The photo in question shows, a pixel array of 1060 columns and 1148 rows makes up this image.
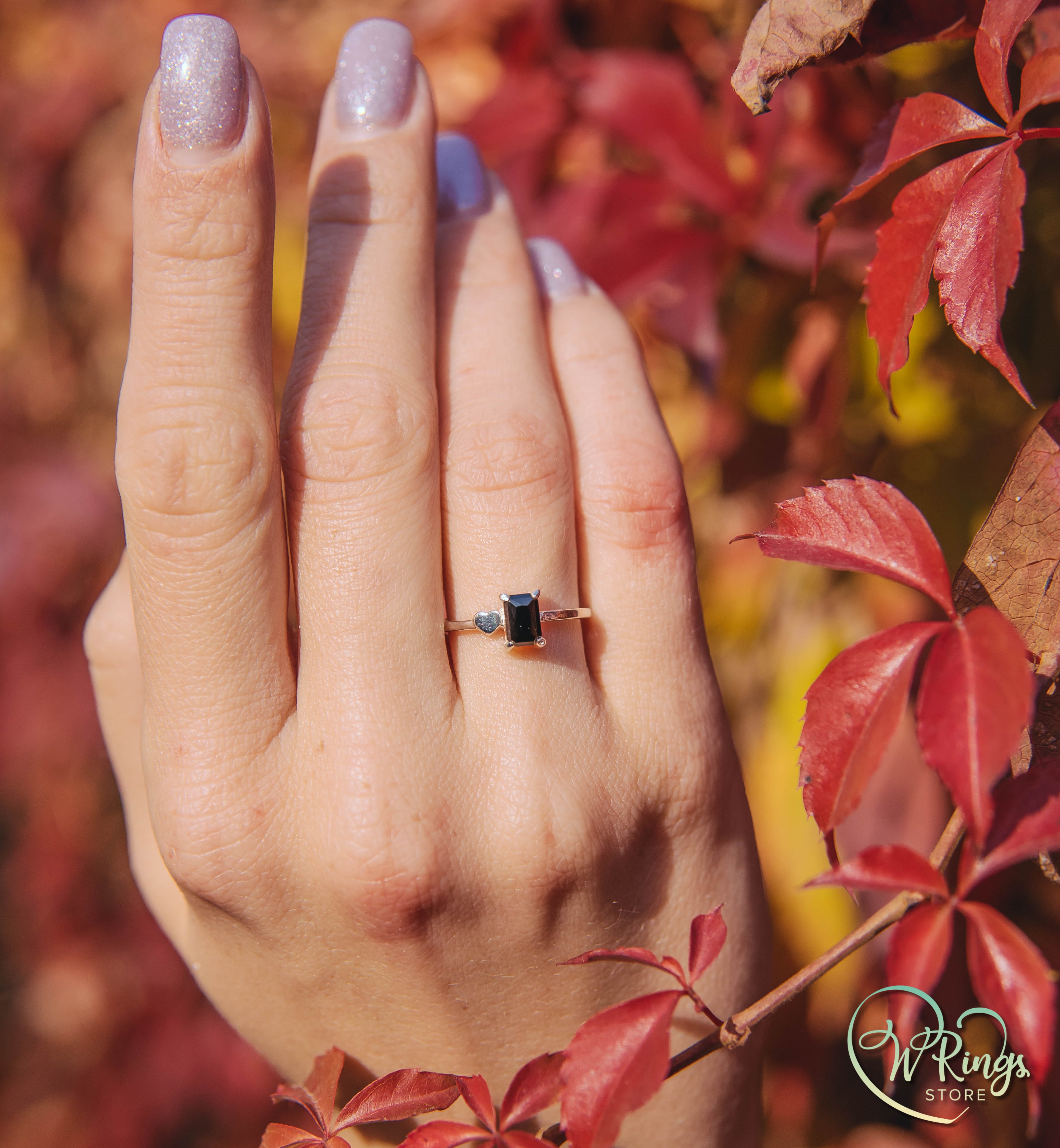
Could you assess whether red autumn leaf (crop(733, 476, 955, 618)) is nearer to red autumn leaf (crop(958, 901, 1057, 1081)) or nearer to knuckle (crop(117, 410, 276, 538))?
red autumn leaf (crop(958, 901, 1057, 1081))

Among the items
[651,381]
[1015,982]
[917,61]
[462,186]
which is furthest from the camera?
[651,381]

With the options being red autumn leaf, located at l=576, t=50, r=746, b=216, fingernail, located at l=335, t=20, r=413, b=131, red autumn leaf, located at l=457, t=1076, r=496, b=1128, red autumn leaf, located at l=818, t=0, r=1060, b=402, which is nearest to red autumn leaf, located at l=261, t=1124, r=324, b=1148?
red autumn leaf, located at l=457, t=1076, r=496, b=1128

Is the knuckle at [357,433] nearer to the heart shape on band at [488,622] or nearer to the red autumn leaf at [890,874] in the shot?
the heart shape on band at [488,622]

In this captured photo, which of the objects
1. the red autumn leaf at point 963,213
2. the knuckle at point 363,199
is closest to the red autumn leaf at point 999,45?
the red autumn leaf at point 963,213

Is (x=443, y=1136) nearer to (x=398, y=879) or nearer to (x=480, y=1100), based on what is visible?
(x=480, y=1100)

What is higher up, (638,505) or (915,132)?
(915,132)

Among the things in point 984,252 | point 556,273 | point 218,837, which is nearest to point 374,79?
point 556,273

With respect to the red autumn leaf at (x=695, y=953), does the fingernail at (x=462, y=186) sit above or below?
above
